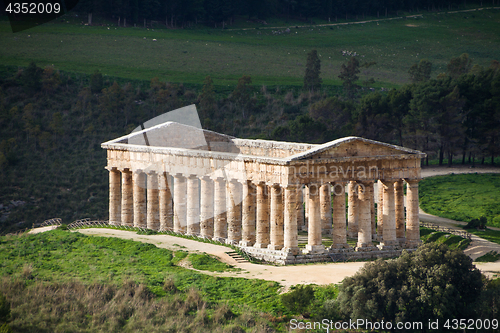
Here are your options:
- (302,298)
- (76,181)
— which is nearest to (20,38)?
(76,181)

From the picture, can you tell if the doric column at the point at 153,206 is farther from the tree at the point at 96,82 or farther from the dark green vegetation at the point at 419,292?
the tree at the point at 96,82

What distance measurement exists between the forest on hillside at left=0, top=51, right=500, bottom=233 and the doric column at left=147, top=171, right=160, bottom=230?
24.0 metres

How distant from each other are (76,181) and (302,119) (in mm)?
31527

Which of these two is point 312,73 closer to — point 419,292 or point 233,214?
point 233,214

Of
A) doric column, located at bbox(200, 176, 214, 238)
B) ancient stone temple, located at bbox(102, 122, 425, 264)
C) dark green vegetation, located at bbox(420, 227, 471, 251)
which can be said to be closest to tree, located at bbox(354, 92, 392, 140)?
ancient stone temple, located at bbox(102, 122, 425, 264)

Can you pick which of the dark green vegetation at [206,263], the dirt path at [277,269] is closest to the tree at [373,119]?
the dirt path at [277,269]

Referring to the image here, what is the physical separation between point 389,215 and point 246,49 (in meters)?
90.8

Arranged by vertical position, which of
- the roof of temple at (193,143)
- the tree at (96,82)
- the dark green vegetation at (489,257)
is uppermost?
the tree at (96,82)

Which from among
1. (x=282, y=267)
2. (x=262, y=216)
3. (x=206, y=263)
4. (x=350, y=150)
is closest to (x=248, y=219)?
(x=262, y=216)

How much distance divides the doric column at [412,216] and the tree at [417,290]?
13.6m

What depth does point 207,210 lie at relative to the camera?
6372 cm

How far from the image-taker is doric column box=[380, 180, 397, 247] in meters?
57.4

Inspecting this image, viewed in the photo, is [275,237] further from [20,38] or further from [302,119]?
[20,38]

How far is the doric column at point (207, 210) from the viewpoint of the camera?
6338 centimetres
